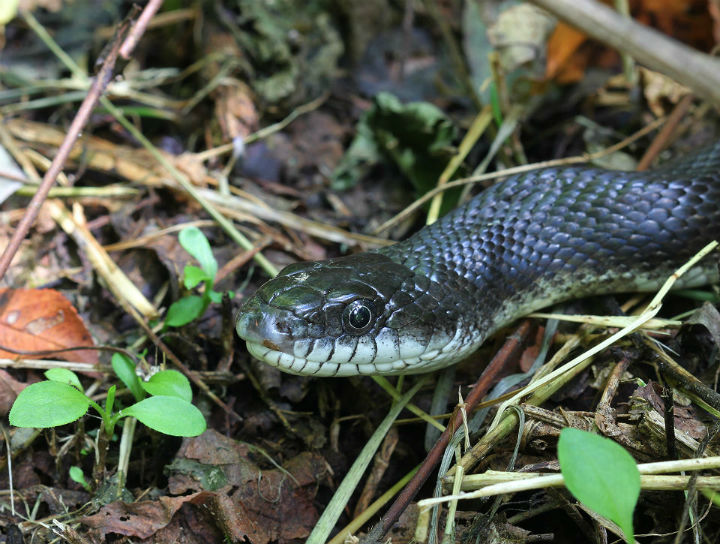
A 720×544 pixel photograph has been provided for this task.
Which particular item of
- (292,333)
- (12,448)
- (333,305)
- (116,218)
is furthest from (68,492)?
(116,218)

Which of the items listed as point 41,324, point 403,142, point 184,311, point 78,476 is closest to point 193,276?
point 184,311

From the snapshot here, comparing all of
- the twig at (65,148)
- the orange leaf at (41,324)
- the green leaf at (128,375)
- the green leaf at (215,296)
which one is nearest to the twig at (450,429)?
the green leaf at (128,375)

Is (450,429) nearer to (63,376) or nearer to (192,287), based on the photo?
(192,287)

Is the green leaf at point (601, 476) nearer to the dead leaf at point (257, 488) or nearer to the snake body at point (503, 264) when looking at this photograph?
the snake body at point (503, 264)

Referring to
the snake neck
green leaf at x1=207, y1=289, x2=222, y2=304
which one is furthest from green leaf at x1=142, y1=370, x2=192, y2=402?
the snake neck

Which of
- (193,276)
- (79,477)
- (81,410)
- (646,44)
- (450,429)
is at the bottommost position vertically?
(79,477)

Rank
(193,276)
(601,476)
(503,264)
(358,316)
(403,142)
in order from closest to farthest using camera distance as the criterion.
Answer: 1. (601,476)
2. (358,316)
3. (193,276)
4. (503,264)
5. (403,142)

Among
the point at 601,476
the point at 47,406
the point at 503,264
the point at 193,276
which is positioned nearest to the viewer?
the point at 601,476
